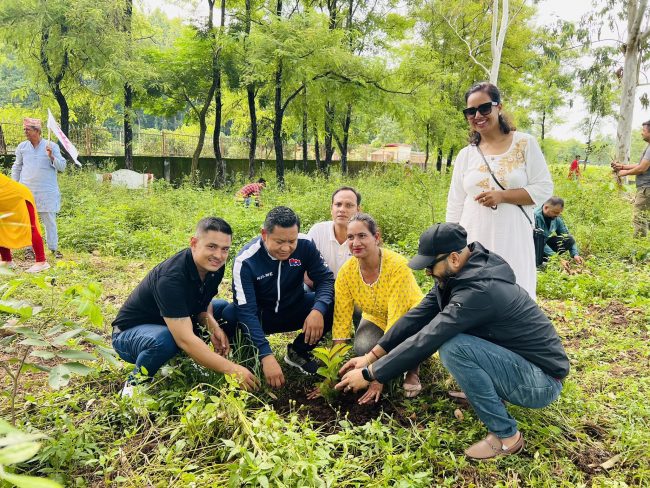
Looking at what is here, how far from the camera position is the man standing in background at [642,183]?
233 inches

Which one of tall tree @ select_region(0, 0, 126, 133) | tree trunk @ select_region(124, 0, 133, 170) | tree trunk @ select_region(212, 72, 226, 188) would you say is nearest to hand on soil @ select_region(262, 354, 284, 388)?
tall tree @ select_region(0, 0, 126, 133)

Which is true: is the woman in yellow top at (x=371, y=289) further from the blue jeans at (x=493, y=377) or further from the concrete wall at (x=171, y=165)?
the concrete wall at (x=171, y=165)

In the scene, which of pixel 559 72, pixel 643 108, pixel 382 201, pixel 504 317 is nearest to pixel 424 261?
pixel 504 317

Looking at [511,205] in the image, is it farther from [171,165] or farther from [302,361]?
[171,165]

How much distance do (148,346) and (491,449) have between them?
190 centimetres

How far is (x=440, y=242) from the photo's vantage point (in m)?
2.09

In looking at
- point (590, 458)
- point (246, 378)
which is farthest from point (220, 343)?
point (590, 458)

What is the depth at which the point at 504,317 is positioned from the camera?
2.12 metres

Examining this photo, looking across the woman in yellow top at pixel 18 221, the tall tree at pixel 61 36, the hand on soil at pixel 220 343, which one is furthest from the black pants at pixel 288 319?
the tall tree at pixel 61 36

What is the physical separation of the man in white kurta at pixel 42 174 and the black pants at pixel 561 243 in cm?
653

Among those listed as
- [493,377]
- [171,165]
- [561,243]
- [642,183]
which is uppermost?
[171,165]

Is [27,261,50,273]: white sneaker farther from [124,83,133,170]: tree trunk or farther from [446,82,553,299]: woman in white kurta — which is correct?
[124,83,133,170]: tree trunk

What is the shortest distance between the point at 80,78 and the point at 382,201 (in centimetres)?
997

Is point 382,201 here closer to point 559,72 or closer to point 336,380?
point 336,380
